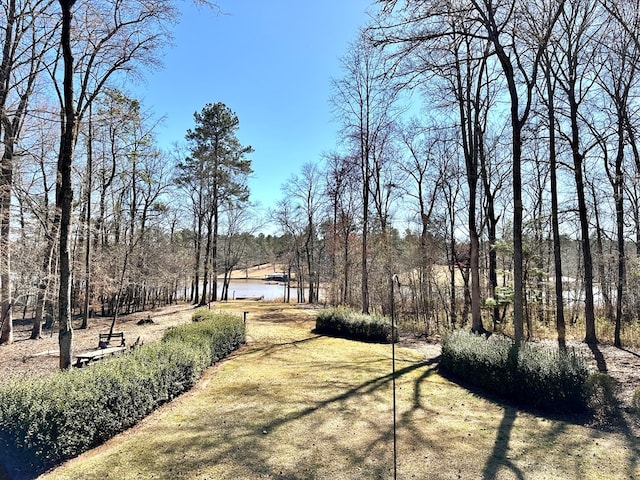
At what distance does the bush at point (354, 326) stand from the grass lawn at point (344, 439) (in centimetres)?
473

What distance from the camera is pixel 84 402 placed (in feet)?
14.4

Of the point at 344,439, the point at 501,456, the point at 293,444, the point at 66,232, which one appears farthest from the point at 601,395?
the point at 66,232

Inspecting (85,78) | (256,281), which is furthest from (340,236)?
(256,281)

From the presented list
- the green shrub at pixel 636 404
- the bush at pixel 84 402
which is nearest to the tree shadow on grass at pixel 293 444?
the bush at pixel 84 402

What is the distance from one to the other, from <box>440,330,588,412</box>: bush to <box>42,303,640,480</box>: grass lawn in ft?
1.62

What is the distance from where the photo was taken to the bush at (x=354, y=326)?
12.3 metres

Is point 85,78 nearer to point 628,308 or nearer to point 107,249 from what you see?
point 107,249

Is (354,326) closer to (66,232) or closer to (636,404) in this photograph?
(636,404)

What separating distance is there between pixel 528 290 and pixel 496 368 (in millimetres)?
8045

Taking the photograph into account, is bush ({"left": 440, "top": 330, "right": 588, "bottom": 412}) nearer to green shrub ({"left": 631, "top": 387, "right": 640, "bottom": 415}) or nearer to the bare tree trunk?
green shrub ({"left": 631, "top": 387, "right": 640, "bottom": 415})

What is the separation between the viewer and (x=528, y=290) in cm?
1313

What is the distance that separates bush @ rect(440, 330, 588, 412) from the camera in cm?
573

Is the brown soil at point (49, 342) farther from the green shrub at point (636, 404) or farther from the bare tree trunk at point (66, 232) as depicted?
the green shrub at point (636, 404)

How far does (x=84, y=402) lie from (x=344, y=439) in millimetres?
3416
